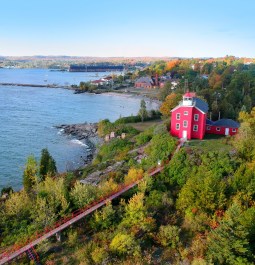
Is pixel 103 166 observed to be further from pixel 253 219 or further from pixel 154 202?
pixel 253 219

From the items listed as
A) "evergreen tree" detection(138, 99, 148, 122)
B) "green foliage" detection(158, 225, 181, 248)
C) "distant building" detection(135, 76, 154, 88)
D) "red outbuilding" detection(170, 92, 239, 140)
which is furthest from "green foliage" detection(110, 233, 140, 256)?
"distant building" detection(135, 76, 154, 88)

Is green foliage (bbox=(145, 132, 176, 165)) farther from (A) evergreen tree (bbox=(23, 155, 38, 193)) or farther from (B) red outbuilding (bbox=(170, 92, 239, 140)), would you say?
(A) evergreen tree (bbox=(23, 155, 38, 193))

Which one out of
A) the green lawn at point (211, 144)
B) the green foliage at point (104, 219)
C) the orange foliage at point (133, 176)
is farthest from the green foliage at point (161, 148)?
the green foliage at point (104, 219)

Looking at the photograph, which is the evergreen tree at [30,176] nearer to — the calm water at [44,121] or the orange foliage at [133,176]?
the calm water at [44,121]

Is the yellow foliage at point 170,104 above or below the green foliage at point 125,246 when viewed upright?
above

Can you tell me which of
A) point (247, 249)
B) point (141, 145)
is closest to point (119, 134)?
point (141, 145)

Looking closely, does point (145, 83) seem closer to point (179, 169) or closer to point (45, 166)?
point (45, 166)

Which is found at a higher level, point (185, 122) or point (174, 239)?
point (185, 122)
